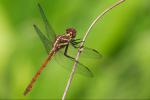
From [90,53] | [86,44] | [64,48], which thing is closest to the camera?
[90,53]

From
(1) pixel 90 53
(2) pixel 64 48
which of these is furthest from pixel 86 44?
(1) pixel 90 53

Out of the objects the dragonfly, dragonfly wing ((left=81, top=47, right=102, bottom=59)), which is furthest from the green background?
dragonfly wing ((left=81, top=47, right=102, bottom=59))

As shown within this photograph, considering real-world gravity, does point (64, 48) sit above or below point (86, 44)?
above

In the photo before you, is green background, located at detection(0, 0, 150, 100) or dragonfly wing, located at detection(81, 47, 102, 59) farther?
green background, located at detection(0, 0, 150, 100)

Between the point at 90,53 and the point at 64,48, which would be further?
the point at 64,48

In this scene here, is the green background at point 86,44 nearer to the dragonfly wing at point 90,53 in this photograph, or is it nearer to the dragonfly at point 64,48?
the dragonfly at point 64,48

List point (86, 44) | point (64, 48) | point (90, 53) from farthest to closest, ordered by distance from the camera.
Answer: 1. point (86, 44)
2. point (64, 48)
3. point (90, 53)

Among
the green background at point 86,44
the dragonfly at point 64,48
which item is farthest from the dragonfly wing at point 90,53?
the green background at point 86,44

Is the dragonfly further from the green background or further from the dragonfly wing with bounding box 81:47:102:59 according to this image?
the green background

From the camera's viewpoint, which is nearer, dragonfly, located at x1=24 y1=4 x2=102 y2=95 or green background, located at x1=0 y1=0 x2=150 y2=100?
dragonfly, located at x1=24 y1=4 x2=102 y2=95

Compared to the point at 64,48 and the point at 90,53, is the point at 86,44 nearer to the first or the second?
the point at 64,48
